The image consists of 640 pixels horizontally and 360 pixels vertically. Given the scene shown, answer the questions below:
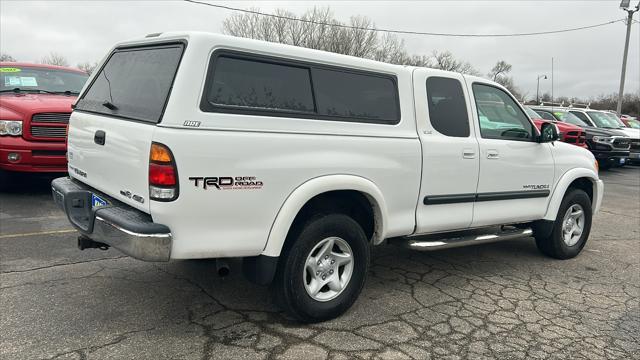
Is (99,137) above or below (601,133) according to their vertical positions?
above

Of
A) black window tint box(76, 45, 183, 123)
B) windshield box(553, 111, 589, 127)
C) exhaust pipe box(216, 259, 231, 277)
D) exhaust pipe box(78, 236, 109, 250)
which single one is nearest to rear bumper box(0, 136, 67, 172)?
black window tint box(76, 45, 183, 123)

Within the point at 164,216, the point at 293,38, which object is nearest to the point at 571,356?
the point at 164,216

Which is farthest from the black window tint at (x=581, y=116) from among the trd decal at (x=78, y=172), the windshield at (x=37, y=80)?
the trd decal at (x=78, y=172)

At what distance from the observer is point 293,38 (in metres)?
36.4

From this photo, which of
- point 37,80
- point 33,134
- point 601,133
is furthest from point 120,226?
point 601,133

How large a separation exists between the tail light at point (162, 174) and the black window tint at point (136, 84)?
8.7 inches

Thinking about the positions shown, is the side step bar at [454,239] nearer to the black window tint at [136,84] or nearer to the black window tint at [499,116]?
the black window tint at [499,116]

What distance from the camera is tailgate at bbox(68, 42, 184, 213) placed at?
2994 millimetres

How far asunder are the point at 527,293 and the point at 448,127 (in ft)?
5.30

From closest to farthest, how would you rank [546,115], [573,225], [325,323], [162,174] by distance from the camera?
[162,174] → [325,323] → [573,225] → [546,115]

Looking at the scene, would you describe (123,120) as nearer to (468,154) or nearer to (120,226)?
(120,226)

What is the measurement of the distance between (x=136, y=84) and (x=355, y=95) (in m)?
1.54

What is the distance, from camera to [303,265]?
3.38 meters

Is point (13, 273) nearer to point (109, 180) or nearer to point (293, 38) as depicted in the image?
point (109, 180)
